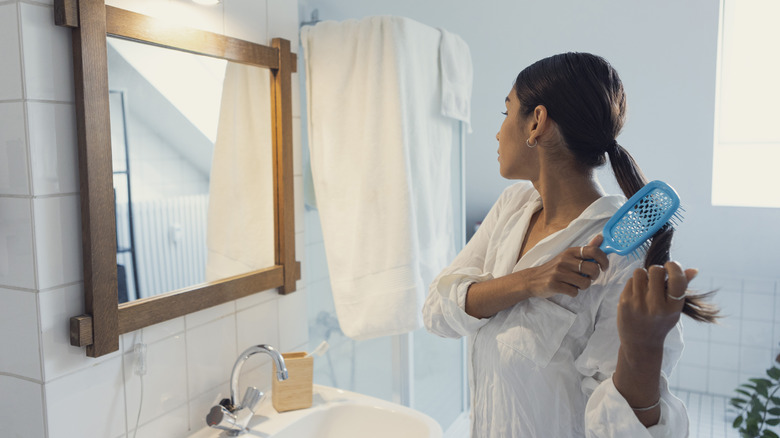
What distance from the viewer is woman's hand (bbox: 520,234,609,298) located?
0.76m

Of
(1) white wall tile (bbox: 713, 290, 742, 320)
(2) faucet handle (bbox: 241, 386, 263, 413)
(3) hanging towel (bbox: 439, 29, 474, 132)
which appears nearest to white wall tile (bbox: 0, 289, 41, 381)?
(2) faucet handle (bbox: 241, 386, 263, 413)

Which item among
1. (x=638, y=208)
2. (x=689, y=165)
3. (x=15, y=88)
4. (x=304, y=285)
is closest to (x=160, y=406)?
(x=304, y=285)

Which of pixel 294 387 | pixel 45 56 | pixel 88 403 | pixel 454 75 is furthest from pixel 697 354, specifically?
pixel 45 56

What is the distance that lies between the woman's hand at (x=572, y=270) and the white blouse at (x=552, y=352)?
6 cm

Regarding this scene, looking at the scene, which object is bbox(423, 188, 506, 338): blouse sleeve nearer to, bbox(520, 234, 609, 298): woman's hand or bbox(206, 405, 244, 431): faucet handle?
bbox(520, 234, 609, 298): woman's hand

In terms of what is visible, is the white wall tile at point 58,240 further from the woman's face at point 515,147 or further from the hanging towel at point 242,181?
the woman's face at point 515,147

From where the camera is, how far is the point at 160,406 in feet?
3.82

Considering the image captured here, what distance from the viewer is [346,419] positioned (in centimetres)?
141

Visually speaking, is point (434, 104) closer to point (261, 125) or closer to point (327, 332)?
point (261, 125)

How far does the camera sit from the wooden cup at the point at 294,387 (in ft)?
4.39

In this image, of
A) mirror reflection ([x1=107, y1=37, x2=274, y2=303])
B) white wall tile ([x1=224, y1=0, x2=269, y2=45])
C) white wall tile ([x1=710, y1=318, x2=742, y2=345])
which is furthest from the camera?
white wall tile ([x1=710, y1=318, x2=742, y2=345])

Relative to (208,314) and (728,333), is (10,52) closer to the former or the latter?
(208,314)

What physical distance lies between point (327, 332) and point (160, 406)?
31.0 inches

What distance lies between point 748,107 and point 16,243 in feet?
7.47
